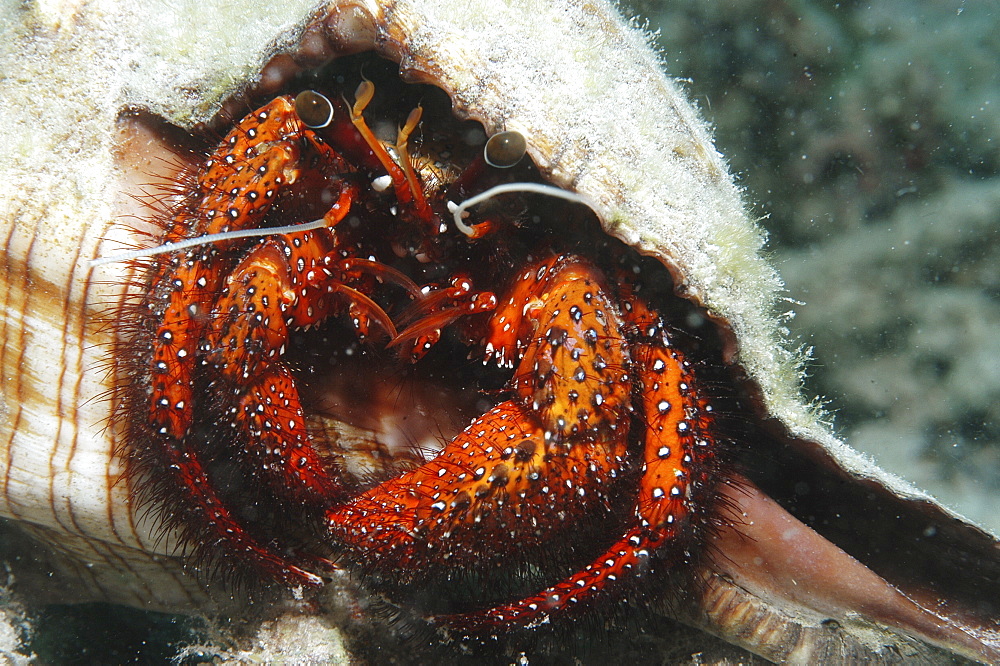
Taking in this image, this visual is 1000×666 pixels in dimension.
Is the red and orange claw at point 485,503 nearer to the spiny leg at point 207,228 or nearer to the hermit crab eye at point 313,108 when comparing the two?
the spiny leg at point 207,228

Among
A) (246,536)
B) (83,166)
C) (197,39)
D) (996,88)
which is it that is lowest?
(246,536)

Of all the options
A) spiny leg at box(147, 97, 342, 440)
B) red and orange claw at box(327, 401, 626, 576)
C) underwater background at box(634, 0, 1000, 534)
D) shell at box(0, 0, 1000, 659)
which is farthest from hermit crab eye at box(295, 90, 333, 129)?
underwater background at box(634, 0, 1000, 534)

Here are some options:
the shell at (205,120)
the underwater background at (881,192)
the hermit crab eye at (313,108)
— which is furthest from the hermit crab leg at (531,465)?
the underwater background at (881,192)

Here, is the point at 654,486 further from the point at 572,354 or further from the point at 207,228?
the point at 207,228

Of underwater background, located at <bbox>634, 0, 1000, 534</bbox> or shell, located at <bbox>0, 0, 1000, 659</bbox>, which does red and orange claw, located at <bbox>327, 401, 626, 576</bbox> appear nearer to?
shell, located at <bbox>0, 0, 1000, 659</bbox>

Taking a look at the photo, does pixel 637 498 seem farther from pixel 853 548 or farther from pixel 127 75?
pixel 127 75

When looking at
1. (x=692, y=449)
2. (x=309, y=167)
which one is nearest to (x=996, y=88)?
(x=692, y=449)
